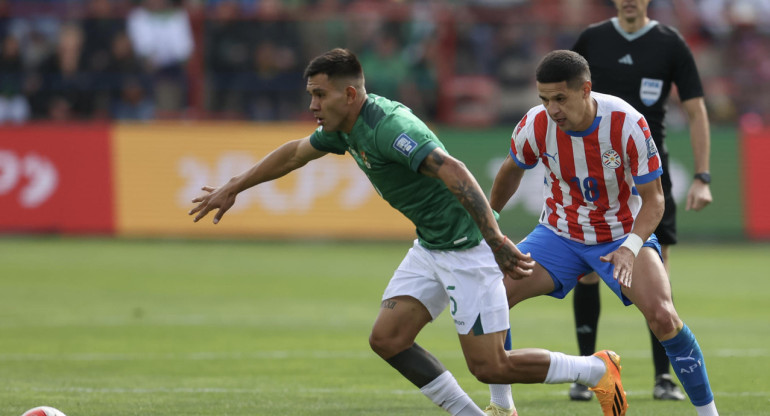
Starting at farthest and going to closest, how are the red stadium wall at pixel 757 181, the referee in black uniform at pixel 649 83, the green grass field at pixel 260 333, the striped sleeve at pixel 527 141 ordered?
the red stadium wall at pixel 757 181
the referee in black uniform at pixel 649 83
the green grass field at pixel 260 333
the striped sleeve at pixel 527 141

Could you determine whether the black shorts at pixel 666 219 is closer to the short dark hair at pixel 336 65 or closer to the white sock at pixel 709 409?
the white sock at pixel 709 409

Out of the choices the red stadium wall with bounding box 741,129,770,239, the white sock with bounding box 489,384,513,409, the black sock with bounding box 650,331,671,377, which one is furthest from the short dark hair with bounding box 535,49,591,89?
the red stadium wall with bounding box 741,129,770,239

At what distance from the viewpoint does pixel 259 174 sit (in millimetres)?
6777

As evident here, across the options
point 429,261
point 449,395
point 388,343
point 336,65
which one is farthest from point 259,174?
point 449,395

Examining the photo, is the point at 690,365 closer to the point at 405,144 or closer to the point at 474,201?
the point at 474,201

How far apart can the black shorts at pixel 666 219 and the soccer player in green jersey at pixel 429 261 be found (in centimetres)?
177

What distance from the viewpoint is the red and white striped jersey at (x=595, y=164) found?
6.58 metres

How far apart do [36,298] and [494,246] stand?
844 centimetres

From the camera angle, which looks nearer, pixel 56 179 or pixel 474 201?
pixel 474 201

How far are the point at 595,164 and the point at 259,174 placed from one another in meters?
1.97

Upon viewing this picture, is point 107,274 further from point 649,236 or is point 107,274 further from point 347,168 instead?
point 649,236

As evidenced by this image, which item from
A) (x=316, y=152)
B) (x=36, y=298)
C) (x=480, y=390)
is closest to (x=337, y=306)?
(x=36, y=298)

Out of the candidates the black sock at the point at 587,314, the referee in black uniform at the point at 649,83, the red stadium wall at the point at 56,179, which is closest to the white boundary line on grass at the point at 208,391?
the black sock at the point at 587,314

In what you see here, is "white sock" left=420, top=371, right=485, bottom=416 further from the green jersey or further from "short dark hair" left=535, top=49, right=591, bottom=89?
"short dark hair" left=535, top=49, right=591, bottom=89
